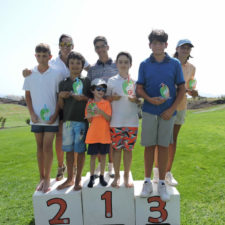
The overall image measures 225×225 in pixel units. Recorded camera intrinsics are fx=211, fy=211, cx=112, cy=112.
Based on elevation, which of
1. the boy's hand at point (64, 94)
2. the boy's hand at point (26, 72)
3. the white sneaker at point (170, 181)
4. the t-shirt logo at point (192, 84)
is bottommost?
the white sneaker at point (170, 181)

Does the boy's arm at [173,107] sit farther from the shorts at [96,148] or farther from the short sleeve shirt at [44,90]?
the short sleeve shirt at [44,90]

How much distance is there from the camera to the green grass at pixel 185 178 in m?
3.09

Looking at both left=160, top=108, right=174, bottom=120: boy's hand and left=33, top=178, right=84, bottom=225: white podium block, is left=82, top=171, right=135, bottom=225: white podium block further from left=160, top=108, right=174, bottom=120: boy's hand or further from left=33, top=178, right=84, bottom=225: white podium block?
left=160, top=108, right=174, bottom=120: boy's hand

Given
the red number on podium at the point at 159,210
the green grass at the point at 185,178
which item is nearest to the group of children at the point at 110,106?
the red number on podium at the point at 159,210

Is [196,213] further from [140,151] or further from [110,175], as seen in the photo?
[140,151]

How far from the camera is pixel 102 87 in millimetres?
2820

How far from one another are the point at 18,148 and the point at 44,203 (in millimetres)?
4974

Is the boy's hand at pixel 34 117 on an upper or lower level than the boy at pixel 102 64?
lower

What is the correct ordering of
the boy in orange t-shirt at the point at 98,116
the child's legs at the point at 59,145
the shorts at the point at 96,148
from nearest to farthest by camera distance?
the boy in orange t-shirt at the point at 98,116 → the shorts at the point at 96,148 → the child's legs at the point at 59,145

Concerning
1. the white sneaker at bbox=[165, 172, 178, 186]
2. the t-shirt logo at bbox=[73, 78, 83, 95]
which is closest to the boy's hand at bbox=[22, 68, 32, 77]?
the t-shirt logo at bbox=[73, 78, 83, 95]

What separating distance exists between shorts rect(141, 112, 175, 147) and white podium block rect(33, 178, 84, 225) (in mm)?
1209

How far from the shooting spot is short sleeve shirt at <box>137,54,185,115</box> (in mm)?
2664

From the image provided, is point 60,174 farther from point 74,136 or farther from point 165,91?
point 165,91

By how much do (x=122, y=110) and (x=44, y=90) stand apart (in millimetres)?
1129
